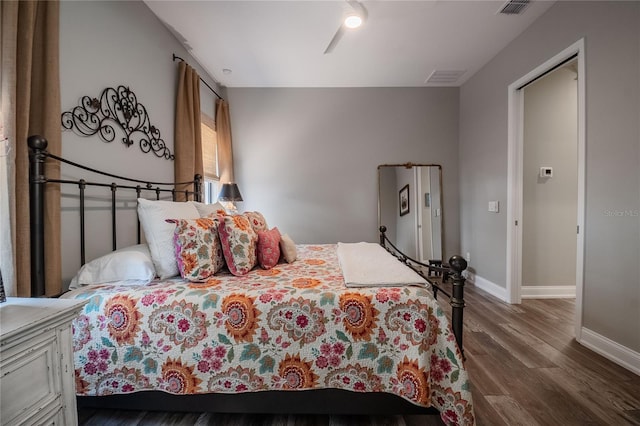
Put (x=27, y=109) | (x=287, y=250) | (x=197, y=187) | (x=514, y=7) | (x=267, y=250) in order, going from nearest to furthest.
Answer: (x=27, y=109), (x=267, y=250), (x=287, y=250), (x=514, y=7), (x=197, y=187)

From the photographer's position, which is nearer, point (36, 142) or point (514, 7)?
point (36, 142)

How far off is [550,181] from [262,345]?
3518 millimetres

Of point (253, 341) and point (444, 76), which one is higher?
point (444, 76)

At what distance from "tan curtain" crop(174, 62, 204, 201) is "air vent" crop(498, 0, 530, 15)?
2.98m

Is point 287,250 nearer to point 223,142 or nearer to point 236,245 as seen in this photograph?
point 236,245

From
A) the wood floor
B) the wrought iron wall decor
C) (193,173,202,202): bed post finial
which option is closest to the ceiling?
the wrought iron wall decor

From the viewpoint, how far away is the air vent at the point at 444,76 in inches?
133

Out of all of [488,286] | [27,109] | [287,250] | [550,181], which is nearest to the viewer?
[27,109]

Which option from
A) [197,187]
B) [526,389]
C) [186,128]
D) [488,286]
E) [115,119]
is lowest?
[526,389]

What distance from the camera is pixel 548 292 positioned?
119 inches

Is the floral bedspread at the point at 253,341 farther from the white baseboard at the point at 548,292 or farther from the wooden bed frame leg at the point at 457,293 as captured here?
the white baseboard at the point at 548,292

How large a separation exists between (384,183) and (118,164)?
307 cm

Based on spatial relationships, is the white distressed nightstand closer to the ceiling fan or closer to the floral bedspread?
the floral bedspread

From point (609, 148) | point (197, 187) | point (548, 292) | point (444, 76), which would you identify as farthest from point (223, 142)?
point (548, 292)
